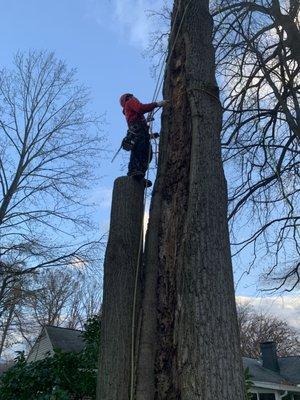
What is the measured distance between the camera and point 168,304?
3.16m

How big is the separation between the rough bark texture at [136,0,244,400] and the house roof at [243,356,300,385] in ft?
59.9

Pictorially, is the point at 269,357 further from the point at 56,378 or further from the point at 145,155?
the point at 145,155

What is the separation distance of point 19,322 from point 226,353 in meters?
25.7

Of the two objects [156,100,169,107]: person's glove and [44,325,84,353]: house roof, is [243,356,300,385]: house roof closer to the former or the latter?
[44,325,84,353]: house roof

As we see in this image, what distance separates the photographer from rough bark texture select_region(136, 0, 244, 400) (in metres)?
2.69

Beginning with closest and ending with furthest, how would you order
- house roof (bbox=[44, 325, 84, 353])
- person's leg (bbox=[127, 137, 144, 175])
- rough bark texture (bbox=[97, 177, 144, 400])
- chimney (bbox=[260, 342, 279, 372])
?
rough bark texture (bbox=[97, 177, 144, 400])
person's leg (bbox=[127, 137, 144, 175])
house roof (bbox=[44, 325, 84, 353])
chimney (bbox=[260, 342, 279, 372])

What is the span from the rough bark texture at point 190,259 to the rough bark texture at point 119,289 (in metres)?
0.11

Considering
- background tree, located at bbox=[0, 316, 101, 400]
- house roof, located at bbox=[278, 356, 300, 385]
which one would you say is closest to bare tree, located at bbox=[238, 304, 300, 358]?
house roof, located at bbox=[278, 356, 300, 385]

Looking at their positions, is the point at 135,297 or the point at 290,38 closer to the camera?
the point at 135,297

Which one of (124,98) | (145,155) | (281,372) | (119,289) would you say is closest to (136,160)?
(145,155)

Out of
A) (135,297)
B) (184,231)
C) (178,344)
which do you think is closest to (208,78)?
(184,231)

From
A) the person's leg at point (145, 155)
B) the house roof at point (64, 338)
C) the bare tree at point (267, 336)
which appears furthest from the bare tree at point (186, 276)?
the bare tree at point (267, 336)

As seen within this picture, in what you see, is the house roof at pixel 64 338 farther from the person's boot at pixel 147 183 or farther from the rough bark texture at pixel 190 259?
the rough bark texture at pixel 190 259

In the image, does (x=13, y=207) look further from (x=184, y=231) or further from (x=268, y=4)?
(x=184, y=231)
